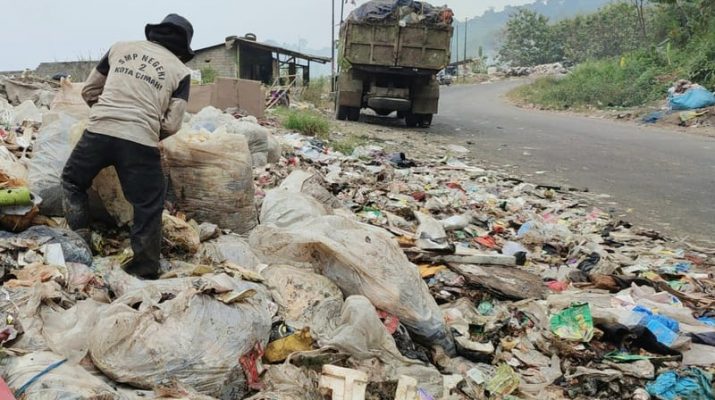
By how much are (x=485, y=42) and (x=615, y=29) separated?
91622 millimetres

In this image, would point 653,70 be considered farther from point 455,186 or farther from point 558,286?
point 558,286

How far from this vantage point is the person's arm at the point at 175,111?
2.91m

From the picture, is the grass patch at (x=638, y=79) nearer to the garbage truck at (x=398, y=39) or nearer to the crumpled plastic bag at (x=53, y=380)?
the garbage truck at (x=398, y=39)

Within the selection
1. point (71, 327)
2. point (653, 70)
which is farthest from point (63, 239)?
point (653, 70)

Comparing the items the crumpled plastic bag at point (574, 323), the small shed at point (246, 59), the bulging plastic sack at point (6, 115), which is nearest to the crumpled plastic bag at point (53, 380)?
the crumpled plastic bag at point (574, 323)

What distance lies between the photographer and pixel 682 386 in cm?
228

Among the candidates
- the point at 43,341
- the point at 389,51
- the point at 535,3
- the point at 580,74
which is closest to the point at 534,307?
the point at 43,341

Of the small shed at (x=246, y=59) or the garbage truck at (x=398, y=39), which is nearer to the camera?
the garbage truck at (x=398, y=39)

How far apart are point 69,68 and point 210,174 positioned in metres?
16.5

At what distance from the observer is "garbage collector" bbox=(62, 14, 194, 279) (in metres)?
2.69

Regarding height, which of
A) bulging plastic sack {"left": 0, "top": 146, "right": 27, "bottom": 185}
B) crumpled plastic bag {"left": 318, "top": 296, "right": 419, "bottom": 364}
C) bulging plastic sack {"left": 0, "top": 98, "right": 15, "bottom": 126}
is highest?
bulging plastic sack {"left": 0, "top": 98, "right": 15, "bottom": 126}

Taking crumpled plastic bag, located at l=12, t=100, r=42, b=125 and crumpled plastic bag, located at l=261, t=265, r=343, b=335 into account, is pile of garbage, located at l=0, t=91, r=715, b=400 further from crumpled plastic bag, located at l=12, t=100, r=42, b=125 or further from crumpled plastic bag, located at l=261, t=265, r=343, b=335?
crumpled plastic bag, located at l=12, t=100, r=42, b=125

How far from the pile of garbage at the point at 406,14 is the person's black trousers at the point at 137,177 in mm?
8160

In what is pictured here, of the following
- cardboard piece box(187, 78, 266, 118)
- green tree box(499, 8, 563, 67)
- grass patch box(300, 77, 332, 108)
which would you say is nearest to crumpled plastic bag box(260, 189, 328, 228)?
cardboard piece box(187, 78, 266, 118)
